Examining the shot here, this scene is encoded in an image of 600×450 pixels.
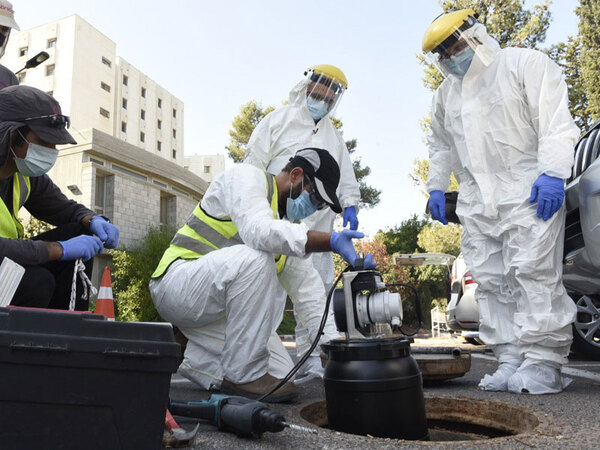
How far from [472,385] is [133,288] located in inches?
Result: 473

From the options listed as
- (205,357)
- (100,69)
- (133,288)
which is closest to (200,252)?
(205,357)

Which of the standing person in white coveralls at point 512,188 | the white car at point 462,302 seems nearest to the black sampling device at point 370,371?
the standing person in white coveralls at point 512,188

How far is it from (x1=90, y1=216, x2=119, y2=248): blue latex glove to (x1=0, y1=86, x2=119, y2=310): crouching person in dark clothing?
10 centimetres

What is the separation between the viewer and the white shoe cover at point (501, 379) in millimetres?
2703

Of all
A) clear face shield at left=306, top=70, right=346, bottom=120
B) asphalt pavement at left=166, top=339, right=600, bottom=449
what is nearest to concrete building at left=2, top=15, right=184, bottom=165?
clear face shield at left=306, top=70, right=346, bottom=120

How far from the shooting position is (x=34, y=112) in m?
2.12

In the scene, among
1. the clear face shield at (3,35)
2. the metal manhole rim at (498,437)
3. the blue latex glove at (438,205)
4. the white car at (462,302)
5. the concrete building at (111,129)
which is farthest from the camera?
the concrete building at (111,129)

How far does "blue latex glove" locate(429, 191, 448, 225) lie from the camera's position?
11.1 ft

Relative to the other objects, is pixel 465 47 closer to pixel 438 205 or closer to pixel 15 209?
pixel 438 205

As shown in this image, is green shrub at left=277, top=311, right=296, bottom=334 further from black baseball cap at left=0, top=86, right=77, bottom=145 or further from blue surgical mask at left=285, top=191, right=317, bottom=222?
black baseball cap at left=0, top=86, right=77, bottom=145

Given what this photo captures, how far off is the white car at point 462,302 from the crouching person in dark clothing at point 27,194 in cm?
348

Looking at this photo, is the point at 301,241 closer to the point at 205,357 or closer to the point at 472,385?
the point at 205,357

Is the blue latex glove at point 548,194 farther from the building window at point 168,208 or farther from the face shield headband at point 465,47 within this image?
the building window at point 168,208

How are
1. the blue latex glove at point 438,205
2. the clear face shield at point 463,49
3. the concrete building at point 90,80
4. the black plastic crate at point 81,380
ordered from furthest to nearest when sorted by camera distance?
the concrete building at point 90,80 < the blue latex glove at point 438,205 < the clear face shield at point 463,49 < the black plastic crate at point 81,380
